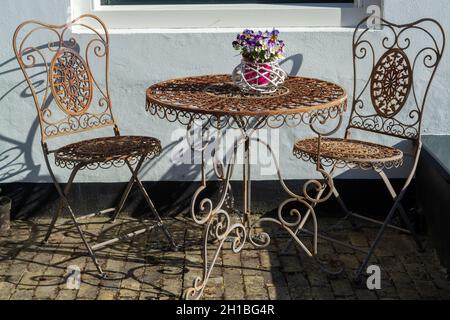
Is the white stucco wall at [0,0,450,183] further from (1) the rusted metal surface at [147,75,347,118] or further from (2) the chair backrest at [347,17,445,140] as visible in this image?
(1) the rusted metal surface at [147,75,347,118]

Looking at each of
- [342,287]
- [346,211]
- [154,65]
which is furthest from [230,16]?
[342,287]

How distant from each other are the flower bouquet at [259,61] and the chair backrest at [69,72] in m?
1.14

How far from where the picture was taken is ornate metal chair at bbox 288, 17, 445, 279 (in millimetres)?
4723

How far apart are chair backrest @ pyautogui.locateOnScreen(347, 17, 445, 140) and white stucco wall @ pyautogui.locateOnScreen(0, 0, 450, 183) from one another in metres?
0.08

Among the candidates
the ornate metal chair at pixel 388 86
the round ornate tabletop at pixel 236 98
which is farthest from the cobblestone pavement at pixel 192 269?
the round ornate tabletop at pixel 236 98

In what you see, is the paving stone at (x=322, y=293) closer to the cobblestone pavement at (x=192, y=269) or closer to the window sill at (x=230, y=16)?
the cobblestone pavement at (x=192, y=269)

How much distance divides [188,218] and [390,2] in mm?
2130

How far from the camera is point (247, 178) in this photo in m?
4.58

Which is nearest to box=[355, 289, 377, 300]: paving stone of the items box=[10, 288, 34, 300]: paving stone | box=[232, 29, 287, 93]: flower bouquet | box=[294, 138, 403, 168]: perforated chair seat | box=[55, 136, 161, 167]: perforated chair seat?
box=[294, 138, 403, 168]: perforated chair seat

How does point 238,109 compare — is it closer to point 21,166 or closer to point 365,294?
point 365,294

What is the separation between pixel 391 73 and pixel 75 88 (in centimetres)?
215

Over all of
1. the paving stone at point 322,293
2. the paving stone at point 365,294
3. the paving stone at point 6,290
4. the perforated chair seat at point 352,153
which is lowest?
the paving stone at point 365,294

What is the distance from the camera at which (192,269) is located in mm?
4539

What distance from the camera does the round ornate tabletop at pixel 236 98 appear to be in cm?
390
